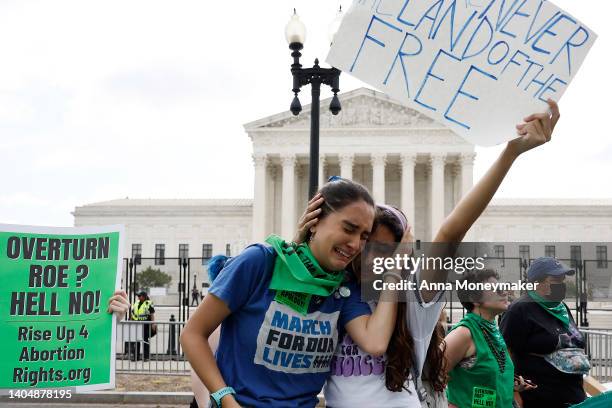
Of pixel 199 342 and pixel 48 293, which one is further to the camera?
pixel 48 293

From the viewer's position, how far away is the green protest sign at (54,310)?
3.60 m

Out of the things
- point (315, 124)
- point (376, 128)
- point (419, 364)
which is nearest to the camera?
point (419, 364)

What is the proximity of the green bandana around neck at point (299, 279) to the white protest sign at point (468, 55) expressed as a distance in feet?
2.22

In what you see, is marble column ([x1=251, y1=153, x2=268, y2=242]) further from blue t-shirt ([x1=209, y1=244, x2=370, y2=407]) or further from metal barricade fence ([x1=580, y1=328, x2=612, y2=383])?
blue t-shirt ([x1=209, y1=244, x2=370, y2=407])

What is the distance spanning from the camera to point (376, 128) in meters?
52.8

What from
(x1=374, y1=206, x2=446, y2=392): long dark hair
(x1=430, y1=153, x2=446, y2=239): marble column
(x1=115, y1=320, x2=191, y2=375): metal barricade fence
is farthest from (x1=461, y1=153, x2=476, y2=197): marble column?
(x1=374, y1=206, x2=446, y2=392): long dark hair

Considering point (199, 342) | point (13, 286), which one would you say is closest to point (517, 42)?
point (199, 342)

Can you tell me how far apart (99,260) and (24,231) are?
47 cm

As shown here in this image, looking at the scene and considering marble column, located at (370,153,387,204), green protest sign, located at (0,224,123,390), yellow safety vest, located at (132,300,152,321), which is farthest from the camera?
marble column, located at (370,153,387,204)

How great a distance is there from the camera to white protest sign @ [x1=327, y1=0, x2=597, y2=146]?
211 cm

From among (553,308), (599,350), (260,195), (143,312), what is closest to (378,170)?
(260,195)

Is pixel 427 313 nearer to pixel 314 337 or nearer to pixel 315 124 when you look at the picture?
pixel 314 337

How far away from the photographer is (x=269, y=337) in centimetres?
219

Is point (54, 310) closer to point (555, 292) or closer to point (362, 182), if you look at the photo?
point (555, 292)
